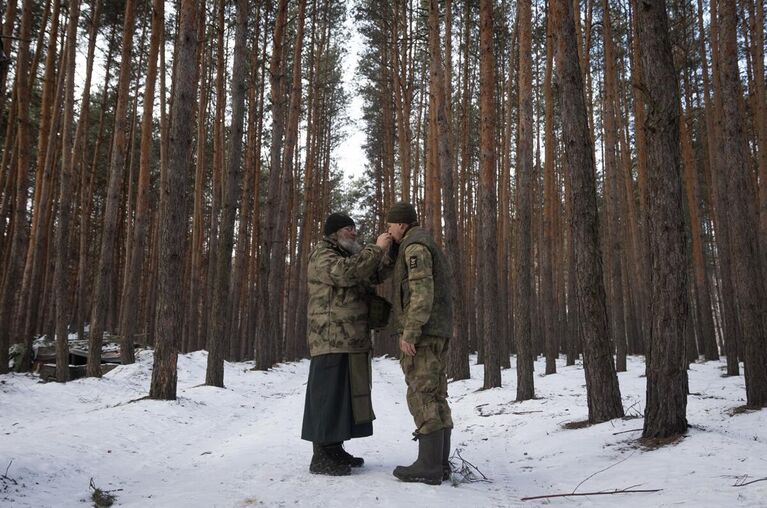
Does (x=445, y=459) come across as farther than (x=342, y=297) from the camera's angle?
No

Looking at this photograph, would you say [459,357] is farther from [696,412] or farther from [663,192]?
[663,192]

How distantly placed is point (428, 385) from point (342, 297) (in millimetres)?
963

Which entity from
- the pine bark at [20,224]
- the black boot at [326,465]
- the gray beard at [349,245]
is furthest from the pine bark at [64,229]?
the gray beard at [349,245]

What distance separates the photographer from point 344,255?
4363 millimetres

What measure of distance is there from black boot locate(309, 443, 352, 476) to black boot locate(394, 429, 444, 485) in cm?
43

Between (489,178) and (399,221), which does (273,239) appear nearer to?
(489,178)

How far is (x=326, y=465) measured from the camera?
12.8 feet

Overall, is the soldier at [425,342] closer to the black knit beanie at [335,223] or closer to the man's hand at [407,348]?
the man's hand at [407,348]

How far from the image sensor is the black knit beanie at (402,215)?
425cm

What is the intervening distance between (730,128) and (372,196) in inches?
1032

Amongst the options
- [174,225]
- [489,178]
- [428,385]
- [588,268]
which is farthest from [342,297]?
[489,178]

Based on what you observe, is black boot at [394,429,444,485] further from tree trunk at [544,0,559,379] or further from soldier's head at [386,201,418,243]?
tree trunk at [544,0,559,379]

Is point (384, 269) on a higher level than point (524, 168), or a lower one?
lower

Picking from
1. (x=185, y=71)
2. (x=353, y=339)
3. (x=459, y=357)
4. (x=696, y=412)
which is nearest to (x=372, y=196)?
(x=459, y=357)
